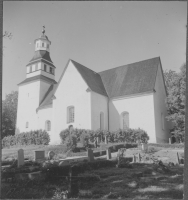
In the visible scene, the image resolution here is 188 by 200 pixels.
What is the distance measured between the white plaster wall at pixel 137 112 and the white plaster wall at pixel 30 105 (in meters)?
7.91

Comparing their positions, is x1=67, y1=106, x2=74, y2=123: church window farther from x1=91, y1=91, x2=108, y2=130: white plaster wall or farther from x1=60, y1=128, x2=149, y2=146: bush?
x1=60, y1=128, x2=149, y2=146: bush

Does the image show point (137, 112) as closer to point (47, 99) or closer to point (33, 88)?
point (47, 99)

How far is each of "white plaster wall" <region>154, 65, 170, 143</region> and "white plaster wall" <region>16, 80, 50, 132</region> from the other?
8.88 meters

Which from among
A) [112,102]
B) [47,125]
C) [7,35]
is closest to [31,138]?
[47,125]

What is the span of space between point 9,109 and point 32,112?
5319 mm

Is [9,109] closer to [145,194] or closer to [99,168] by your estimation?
[99,168]

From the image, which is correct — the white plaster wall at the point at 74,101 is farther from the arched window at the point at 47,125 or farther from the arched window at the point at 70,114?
the arched window at the point at 47,125

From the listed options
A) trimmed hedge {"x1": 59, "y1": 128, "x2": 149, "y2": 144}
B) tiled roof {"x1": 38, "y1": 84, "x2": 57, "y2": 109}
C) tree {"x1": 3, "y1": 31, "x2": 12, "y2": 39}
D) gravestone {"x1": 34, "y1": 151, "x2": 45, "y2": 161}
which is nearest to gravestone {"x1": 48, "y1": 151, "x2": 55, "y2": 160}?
gravestone {"x1": 34, "y1": 151, "x2": 45, "y2": 161}

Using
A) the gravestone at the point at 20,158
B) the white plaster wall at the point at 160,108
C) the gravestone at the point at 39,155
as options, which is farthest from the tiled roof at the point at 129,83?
the gravestone at the point at 20,158

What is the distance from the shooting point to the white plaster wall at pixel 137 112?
60.7ft

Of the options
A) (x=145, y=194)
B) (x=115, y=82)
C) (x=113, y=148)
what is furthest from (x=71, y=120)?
(x=145, y=194)

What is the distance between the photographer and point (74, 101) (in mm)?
20453

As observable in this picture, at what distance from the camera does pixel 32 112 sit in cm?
1311

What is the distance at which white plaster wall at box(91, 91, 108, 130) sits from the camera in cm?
2005
